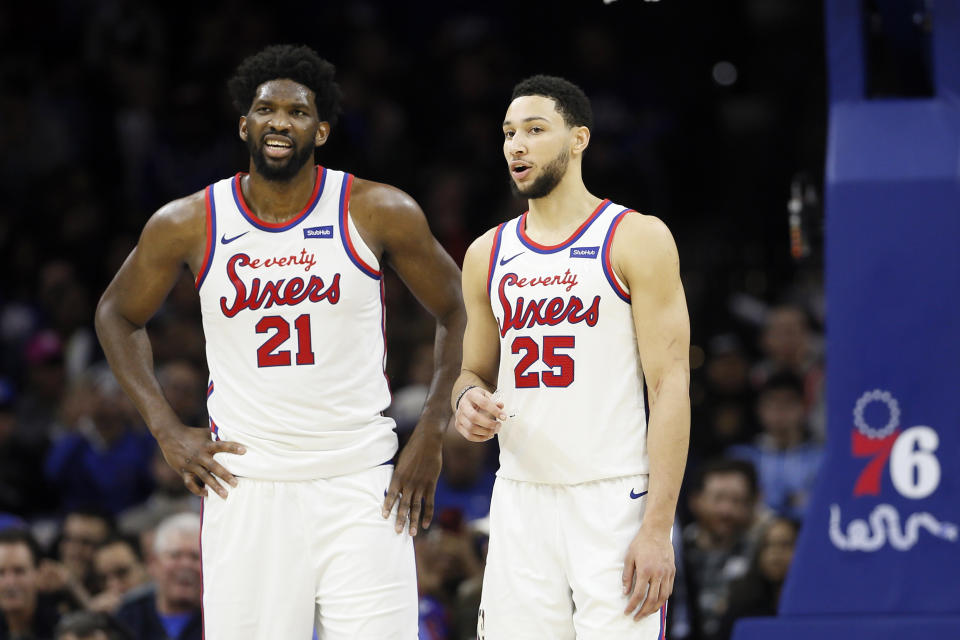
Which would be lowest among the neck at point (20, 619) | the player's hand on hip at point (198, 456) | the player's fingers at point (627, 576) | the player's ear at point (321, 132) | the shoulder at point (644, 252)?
the neck at point (20, 619)

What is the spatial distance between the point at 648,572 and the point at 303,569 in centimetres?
119

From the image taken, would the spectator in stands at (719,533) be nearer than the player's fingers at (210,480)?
No

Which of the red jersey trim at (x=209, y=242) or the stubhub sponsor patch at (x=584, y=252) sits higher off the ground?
the red jersey trim at (x=209, y=242)

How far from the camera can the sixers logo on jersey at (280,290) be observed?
16.9 ft

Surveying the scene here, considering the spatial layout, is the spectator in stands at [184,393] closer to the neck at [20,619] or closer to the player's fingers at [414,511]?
the neck at [20,619]

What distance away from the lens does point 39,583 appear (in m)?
7.69

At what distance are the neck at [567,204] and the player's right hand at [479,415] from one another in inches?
25.3

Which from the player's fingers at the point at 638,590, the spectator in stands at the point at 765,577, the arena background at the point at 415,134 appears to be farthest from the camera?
the arena background at the point at 415,134

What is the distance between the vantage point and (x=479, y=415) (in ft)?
15.2

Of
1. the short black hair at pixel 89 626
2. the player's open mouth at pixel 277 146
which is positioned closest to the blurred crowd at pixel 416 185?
the short black hair at pixel 89 626

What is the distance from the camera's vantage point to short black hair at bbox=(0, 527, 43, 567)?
7.48 m

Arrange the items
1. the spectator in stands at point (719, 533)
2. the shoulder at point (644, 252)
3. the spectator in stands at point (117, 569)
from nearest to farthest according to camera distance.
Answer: the shoulder at point (644, 252), the spectator in stands at point (719, 533), the spectator in stands at point (117, 569)

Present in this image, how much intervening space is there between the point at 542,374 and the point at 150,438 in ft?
18.0

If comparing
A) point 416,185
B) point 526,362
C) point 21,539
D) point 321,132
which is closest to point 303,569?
point 526,362
